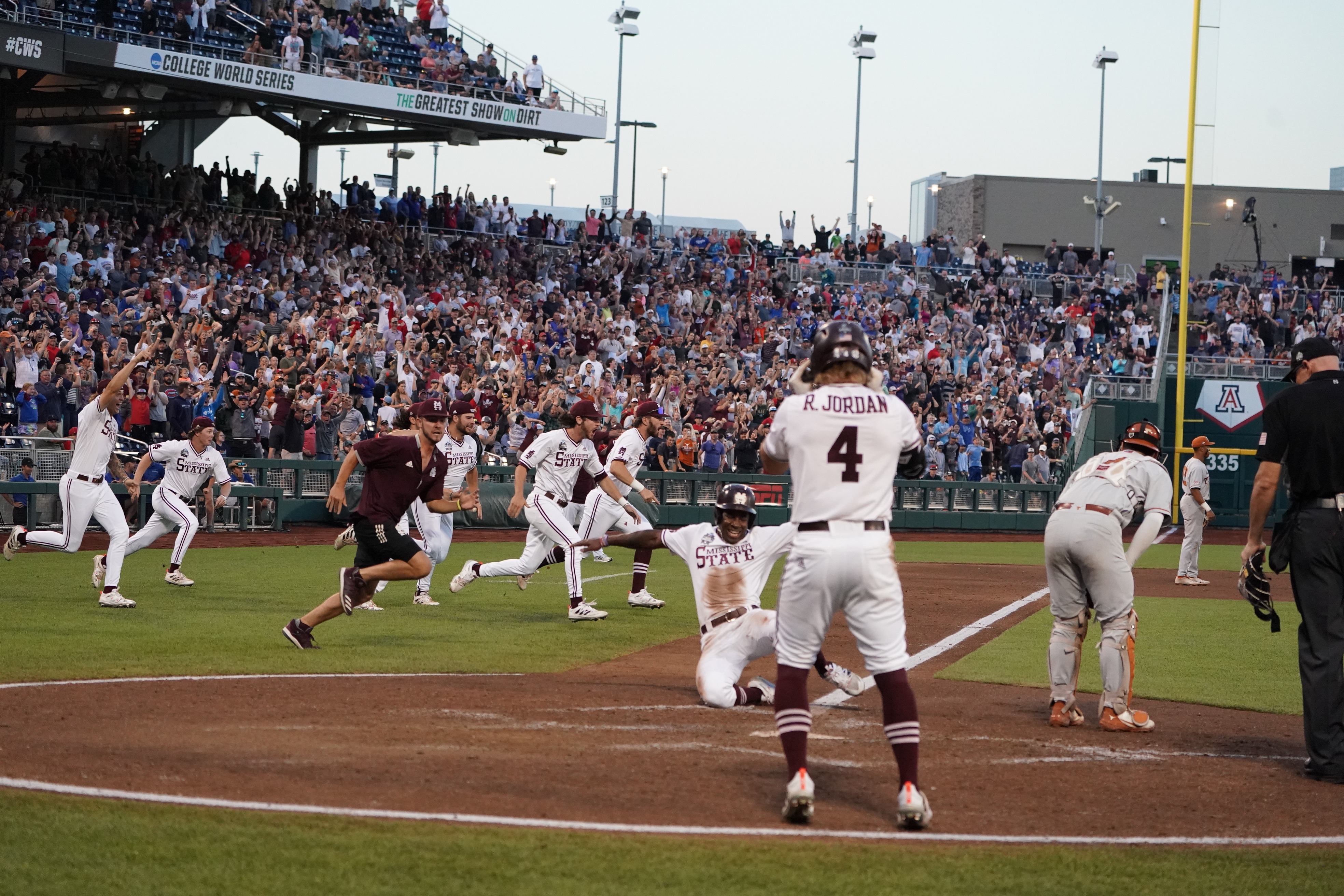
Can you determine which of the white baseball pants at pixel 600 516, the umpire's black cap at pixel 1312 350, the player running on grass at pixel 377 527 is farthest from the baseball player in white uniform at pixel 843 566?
the white baseball pants at pixel 600 516

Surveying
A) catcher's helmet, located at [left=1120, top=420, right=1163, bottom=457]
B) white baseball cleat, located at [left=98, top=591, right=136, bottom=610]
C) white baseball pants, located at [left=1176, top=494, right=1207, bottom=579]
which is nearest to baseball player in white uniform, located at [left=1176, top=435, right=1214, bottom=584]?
white baseball pants, located at [left=1176, top=494, right=1207, bottom=579]

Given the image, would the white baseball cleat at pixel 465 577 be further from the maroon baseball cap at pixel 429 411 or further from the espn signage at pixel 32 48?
the espn signage at pixel 32 48

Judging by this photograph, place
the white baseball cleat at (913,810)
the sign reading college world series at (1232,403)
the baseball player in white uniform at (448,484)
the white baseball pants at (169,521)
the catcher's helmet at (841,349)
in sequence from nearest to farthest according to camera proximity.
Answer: the white baseball cleat at (913,810) < the catcher's helmet at (841,349) < the baseball player in white uniform at (448,484) < the white baseball pants at (169,521) < the sign reading college world series at (1232,403)

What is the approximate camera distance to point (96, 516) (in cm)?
1398

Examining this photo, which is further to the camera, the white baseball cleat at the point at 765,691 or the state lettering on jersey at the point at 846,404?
the white baseball cleat at the point at 765,691

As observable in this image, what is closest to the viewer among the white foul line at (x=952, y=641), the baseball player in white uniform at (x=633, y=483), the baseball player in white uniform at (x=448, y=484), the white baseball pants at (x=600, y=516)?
the white foul line at (x=952, y=641)

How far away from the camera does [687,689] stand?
9.58 meters

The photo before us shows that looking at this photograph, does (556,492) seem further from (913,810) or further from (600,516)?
(913,810)

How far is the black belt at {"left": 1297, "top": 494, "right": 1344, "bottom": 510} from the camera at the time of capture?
730 centimetres

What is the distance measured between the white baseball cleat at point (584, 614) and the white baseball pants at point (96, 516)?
4.33 metres

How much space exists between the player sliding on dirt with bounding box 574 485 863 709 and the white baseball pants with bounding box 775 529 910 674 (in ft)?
8.27

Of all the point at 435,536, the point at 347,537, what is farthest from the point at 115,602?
the point at 347,537

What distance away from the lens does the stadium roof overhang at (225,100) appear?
28297mm

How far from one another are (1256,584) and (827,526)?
3022 mm
